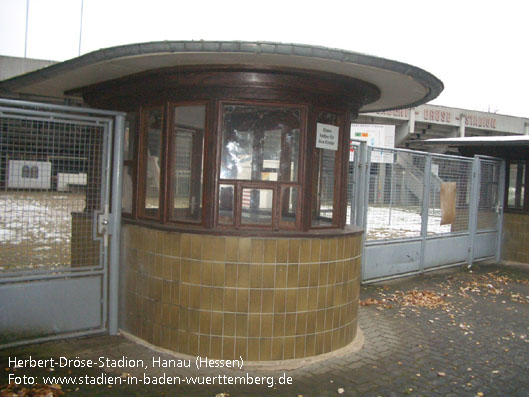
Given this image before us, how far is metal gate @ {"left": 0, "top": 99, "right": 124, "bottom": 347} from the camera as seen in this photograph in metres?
4.76

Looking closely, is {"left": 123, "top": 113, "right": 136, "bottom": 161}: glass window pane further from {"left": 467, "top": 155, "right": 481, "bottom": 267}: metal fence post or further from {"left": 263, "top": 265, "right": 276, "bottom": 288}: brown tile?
{"left": 467, "top": 155, "right": 481, "bottom": 267}: metal fence post

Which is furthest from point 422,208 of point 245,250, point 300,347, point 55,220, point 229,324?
point 55,220

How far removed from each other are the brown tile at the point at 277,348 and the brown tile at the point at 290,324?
103 millimetres

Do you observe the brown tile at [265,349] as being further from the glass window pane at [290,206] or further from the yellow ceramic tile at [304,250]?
the glass window pane at [290,206]

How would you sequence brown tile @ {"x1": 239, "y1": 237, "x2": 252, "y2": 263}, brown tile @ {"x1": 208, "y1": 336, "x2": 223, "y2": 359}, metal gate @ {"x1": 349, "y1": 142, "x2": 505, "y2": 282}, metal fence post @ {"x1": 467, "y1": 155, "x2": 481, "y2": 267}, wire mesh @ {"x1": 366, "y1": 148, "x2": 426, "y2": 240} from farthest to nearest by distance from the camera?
metal fence post @ {"x1": 467, "y1": 155, "x2": 481, "y2": 267}
wire mesh @ {"x1": 366, "y1": 148, "x2": 426, "y2": 240}
metal gate @ {"x1": 349, "y1": 142, "x2": 505, "y2": 282}
brown tile @ {"x1": 208, "y1": 336, "x2": 223, "y2": 359}
brown tile @ {"x1": 239, "y1": 237, "x2": 252, "y2": 263}

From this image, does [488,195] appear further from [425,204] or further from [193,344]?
[193,344]

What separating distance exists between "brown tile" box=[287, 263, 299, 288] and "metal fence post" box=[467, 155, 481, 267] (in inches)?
295

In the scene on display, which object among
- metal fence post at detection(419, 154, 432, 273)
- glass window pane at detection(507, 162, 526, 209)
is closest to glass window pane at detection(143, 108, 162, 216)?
metal fence post at detection(419, 154, 432, 273)

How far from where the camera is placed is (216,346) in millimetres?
4711

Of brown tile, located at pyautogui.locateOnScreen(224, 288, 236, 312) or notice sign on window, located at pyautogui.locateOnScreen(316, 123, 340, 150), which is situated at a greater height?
notice sign on window, located at pyautogui.locateOnScreen(316, 123, 340, 150)

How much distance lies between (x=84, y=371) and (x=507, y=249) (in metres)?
10.7

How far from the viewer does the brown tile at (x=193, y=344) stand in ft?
15.6

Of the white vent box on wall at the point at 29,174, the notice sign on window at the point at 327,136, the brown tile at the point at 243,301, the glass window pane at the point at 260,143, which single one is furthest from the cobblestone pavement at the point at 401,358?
the notice sign on window at the point at 327,136

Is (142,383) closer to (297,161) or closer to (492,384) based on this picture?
(297,161)
